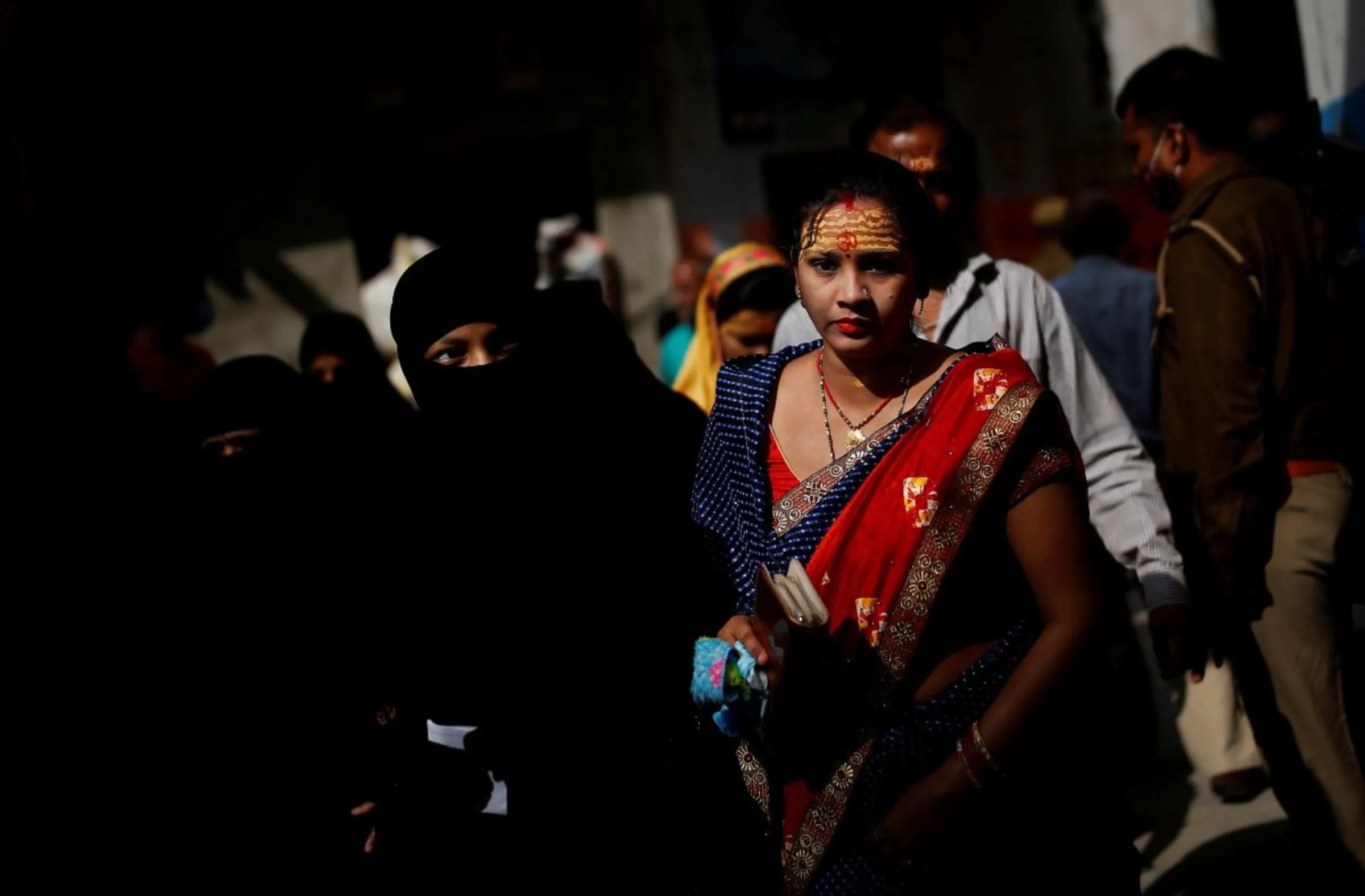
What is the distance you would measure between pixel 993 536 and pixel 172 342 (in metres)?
4.21

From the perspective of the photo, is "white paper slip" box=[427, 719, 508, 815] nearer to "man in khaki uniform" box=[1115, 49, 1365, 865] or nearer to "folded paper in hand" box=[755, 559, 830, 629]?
"folded paper in hand" box=[755, 559, 830, 629]

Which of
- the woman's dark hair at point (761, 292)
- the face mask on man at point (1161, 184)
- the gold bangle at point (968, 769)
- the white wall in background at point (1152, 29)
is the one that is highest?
the white wall in background at point (1152, 29)

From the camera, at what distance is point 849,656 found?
6.72ft

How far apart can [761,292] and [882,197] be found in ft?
6.44

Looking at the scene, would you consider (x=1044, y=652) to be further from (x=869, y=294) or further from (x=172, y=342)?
(x=172, y=342)

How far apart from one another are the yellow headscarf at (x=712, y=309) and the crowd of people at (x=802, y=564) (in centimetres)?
95

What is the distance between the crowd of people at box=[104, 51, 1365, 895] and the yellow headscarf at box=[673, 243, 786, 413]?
95 centimetres

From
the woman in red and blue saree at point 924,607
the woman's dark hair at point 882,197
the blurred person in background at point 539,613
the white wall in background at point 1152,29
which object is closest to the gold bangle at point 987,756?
the woman in red and blue saree at point 924,607

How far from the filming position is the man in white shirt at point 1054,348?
2.64 meters

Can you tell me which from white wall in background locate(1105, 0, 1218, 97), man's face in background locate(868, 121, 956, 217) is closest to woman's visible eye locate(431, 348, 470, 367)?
man's face in background locate(868, 121, 956, 217)

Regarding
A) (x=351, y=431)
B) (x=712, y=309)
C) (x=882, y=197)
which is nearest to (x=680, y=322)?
(x=712, y=309)

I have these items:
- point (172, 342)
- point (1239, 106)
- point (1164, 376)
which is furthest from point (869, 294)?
point (172, 342)

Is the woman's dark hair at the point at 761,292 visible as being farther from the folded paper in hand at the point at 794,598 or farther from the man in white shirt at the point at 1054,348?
the folded paper in hand at the point at 794,598

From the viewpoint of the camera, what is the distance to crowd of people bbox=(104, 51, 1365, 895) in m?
2.03
